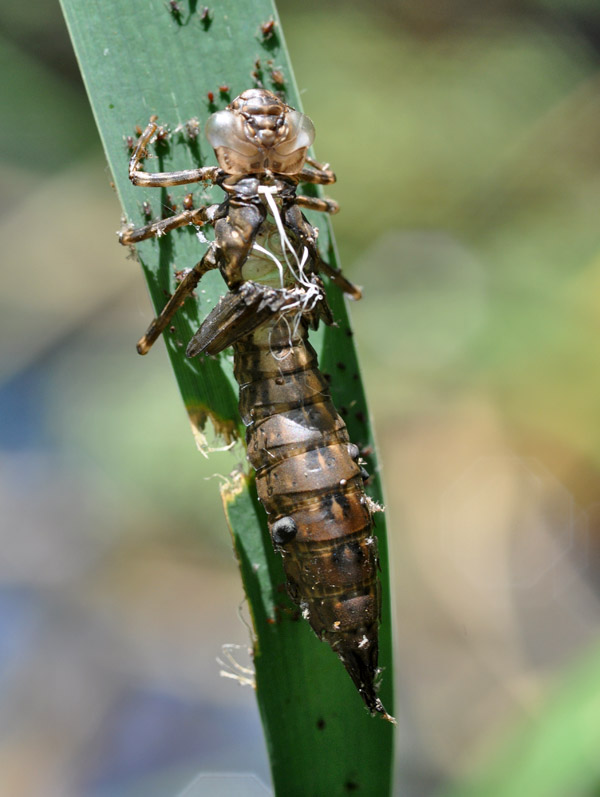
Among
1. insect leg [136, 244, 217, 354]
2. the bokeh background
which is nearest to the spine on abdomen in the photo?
insect leg [136, 244, 217, 354]

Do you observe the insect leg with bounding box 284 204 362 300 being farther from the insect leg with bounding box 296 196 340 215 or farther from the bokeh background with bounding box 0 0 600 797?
the bokeh background with bounding box 0 0 600 797

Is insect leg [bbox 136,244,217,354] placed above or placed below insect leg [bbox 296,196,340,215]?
below

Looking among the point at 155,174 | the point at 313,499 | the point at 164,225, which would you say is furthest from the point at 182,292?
the point at 313,499

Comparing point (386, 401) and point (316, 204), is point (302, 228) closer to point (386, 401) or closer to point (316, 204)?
point (316, 204)

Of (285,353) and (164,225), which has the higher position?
(164,225)

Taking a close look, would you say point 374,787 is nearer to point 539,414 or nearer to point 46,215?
point 539,414

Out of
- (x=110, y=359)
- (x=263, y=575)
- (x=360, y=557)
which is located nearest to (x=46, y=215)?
(x=110, y=359)
